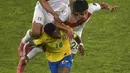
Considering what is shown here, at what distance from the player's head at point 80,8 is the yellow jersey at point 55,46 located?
423 mm

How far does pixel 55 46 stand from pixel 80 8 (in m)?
0.77

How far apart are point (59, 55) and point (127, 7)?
743cm

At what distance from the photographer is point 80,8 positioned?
342 inches

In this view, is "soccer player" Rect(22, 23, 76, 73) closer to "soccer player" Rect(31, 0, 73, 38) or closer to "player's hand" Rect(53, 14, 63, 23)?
"player's hand" Rect(53, 14, 63, 23)

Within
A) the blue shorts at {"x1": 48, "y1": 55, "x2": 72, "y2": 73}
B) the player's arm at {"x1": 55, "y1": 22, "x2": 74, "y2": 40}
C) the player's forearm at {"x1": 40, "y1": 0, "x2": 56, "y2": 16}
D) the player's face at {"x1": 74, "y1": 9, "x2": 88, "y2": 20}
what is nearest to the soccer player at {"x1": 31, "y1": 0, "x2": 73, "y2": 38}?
the player's forearm at {"x1": 40, "y1": 0, "x2": 56, "y2": 16}

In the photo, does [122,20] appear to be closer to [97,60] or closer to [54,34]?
[97,60]

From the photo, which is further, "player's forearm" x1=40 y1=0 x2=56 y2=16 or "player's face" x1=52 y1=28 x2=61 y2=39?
"player's forearm" x1=40 y1=0 x2=56 y2=16

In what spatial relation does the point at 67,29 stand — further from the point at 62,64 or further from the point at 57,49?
the point at 62,64

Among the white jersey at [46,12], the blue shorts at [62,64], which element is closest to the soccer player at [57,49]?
the blue shorts at [62,64]

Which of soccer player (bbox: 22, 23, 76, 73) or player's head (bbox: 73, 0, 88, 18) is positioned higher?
player's head (bbox: 73, 0, 88, 18)

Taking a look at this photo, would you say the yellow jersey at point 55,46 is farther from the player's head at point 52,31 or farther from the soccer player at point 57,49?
the player's head at point 52,31

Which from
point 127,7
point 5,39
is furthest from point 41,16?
point 127,7

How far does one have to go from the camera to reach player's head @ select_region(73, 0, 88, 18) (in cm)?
868

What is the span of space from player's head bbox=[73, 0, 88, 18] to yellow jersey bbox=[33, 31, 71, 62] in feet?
1.39
